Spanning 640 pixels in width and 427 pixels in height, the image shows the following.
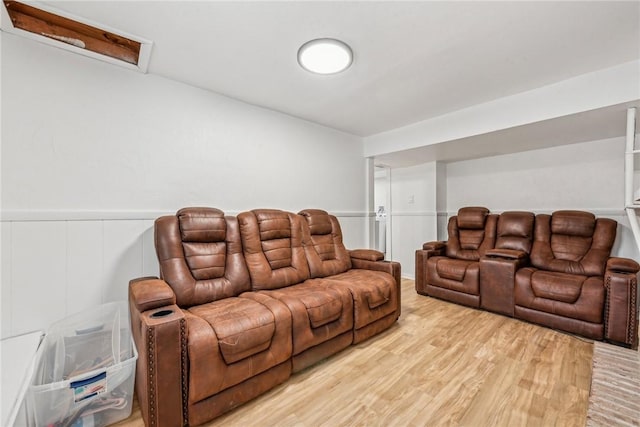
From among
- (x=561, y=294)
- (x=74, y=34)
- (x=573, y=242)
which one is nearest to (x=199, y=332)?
(x=74, y=34)

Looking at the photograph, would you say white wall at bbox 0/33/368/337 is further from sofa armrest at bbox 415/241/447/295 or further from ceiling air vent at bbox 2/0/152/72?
sofa armrest at bbox 415/241/447/295

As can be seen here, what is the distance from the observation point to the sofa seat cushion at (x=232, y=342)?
140cm

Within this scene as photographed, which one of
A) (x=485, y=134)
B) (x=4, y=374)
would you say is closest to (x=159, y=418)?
(x=4, y=374)

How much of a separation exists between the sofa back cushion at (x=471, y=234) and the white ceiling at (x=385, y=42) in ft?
5.39

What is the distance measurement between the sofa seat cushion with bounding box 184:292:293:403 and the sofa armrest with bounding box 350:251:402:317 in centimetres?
129

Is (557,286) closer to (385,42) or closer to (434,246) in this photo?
(434,246)

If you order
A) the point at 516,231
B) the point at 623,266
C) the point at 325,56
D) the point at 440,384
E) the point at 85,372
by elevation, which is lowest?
the point at 440,384

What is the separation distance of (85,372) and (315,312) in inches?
51.2

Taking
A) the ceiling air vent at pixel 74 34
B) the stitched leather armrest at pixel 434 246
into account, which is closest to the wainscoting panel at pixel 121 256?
the ceiling air vent at pixel 74 34

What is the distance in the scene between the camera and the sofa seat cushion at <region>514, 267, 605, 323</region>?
239 cm

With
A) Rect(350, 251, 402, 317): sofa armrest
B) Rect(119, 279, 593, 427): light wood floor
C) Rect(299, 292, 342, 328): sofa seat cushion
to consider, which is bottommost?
Rect(119, 279, 593, 427): light wood floor

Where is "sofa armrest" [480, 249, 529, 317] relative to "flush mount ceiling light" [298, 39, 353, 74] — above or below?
below

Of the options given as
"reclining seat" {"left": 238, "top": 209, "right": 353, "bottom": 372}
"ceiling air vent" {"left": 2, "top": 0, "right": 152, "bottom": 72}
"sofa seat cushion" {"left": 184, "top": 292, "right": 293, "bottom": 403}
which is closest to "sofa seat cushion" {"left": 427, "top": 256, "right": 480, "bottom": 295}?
"reclining seat" {"left": 238, "top": 209, "right": 353, "bottom": 372}

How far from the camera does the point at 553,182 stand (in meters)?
3.58
